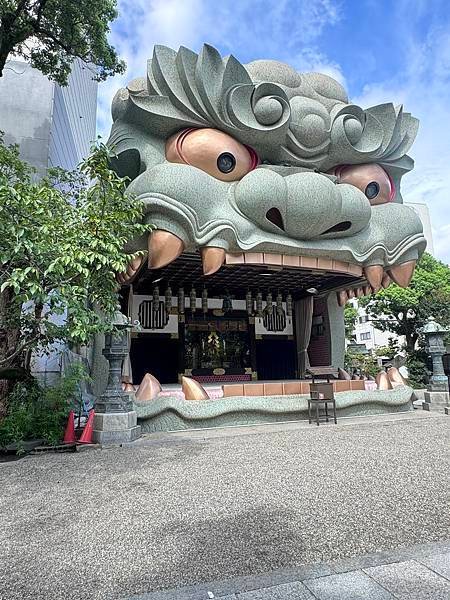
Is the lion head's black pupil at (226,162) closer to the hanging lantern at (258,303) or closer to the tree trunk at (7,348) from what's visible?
the tree trunk at (7,348)

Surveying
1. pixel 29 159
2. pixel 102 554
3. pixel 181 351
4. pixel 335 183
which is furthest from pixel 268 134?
pixel 102 554

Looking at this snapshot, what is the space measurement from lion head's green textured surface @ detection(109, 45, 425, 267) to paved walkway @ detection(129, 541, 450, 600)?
7629 millimetres

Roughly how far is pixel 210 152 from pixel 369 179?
4868 millimetres

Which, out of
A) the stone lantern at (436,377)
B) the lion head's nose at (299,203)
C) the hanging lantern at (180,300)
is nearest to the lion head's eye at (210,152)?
the lion head's nose at (299,203)

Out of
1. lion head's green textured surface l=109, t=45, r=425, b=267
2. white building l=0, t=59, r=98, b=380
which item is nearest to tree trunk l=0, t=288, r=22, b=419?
white building l=0, t=59, r=98, b=380

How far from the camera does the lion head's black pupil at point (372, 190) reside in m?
11.6

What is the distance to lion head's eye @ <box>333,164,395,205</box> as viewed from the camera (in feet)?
37.8

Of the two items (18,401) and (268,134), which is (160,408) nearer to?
(18,401)

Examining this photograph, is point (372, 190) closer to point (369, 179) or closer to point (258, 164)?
point (369, 179)

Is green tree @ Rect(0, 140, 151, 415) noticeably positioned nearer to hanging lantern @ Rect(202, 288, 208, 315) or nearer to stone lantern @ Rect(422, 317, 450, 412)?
hanging lantern @ Rect(202, 288, 208, 315)

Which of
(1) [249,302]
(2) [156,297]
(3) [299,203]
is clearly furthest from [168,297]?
(3) [299,203]

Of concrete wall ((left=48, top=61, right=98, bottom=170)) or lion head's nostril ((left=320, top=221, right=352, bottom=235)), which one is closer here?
lion head's nostril ((left=320, top=221, right=352, bottom=235))

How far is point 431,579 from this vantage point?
8.69 ft

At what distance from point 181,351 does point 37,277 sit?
10.2 meters
